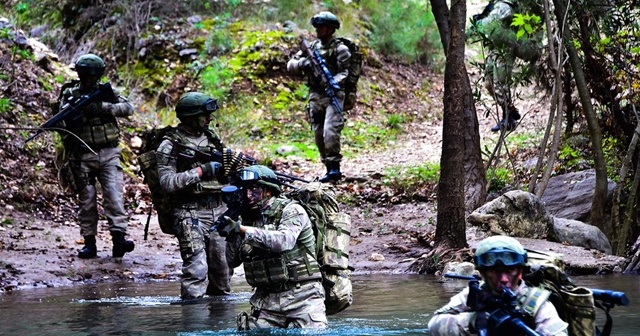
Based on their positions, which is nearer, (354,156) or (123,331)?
(123,331)

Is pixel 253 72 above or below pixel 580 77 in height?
above

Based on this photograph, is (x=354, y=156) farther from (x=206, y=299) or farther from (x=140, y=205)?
(x=206, y=299)

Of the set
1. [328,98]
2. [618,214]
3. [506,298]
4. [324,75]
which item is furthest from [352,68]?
[506,298]

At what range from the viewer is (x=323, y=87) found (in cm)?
1466

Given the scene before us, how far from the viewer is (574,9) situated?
13789mm

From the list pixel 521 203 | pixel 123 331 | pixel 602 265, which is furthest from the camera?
pixel 521 203

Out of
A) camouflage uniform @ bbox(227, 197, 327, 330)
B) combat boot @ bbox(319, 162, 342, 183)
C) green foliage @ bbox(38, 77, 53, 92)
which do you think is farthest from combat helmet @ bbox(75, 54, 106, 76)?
green foliage @ bbox(38, 77, 53, 92)

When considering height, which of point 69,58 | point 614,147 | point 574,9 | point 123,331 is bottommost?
point 123,331

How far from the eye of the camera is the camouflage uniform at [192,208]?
29.1ft

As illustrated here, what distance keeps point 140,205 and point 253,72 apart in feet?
23.7

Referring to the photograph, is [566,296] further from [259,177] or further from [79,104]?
[79,104]

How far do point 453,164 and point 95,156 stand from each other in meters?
4.40

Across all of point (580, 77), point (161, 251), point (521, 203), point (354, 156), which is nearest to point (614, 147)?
point (580, 77)

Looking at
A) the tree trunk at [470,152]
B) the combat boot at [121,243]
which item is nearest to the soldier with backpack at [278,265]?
the combat boot at [121,243]
